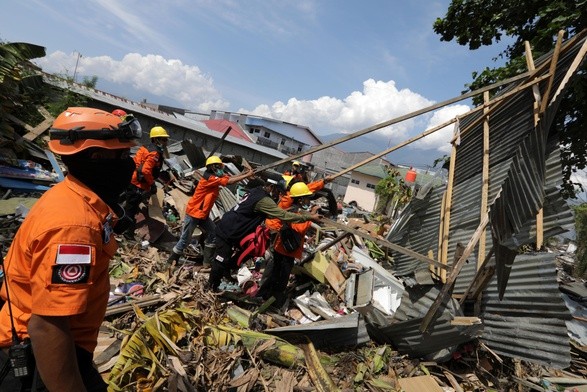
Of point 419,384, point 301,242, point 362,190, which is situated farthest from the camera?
point 362,190

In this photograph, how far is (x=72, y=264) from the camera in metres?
1.20

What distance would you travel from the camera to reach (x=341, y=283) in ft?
20.4

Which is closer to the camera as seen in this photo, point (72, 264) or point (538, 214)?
point (72, 264)

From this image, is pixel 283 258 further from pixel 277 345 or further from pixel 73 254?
pixel 73 254

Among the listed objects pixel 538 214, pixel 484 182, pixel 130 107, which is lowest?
pixel 538 214

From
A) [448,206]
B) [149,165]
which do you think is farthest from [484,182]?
[149,165]

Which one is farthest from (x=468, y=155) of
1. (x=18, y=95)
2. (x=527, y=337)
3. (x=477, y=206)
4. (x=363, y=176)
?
(x=363, y=176)

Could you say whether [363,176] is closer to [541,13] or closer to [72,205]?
[541,13]

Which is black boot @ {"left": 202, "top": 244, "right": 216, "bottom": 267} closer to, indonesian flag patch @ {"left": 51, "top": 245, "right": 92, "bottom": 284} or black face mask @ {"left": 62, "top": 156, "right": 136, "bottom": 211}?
black face mask @ {"left": 62, "top": 156, "right": 136, "bottom": 211}

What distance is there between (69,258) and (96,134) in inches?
20.7

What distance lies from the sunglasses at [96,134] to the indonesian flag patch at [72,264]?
18.2 inches

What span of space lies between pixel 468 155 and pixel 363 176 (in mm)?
27504

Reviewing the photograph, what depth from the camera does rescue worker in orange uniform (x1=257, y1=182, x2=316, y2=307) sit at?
495 cm

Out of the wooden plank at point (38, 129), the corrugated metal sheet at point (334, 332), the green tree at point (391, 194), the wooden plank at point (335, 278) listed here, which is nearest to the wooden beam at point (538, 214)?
the corrugated metal sheet at point (334, 332)
